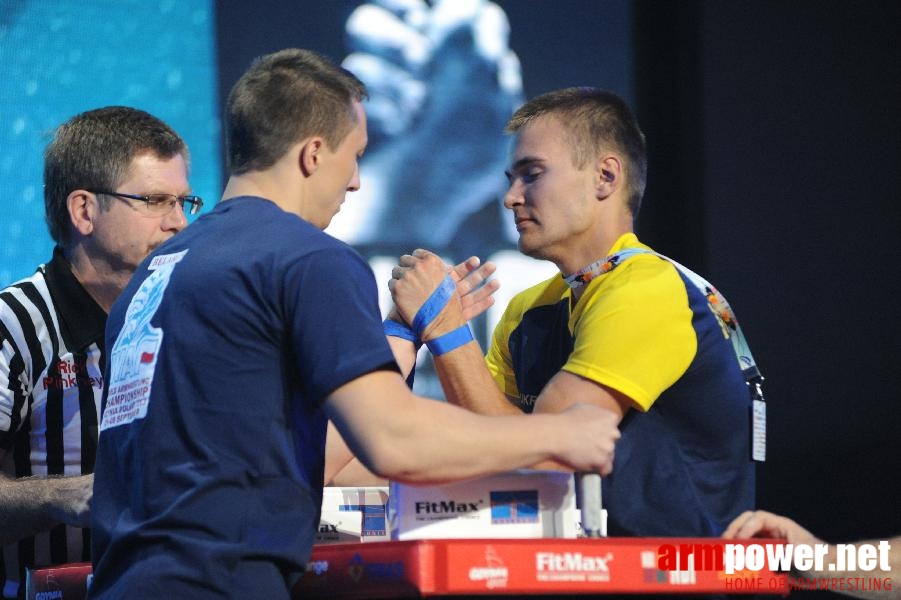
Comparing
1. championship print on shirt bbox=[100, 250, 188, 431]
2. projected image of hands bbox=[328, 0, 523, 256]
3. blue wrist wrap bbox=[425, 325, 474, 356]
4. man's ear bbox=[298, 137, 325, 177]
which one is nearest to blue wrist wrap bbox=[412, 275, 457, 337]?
blue wrist wrap bbox=[425, 325, 474, 356]

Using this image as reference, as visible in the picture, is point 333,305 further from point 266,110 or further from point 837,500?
point 837,500

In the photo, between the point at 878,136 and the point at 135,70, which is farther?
the point at 878,136

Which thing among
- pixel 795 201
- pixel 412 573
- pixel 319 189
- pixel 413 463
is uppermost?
pixel 795 201

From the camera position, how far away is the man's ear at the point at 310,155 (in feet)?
6.53

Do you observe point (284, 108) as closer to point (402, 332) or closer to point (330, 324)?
point (330, 324)

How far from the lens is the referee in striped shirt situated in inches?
103

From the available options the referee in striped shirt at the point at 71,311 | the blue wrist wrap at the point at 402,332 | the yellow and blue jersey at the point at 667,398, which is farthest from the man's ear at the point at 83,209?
the yellow and blue jersey at the point at 667,398

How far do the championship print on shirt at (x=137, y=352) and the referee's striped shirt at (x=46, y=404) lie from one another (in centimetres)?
82

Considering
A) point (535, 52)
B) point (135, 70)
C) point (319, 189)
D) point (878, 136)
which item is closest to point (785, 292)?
point (878, 136)

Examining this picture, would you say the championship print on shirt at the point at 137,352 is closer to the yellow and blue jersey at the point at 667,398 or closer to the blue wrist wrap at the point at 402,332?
the blue wrist wrap at the point at 402,332

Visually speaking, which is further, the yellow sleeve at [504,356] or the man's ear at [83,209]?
the yellow sleeve at [504,356]

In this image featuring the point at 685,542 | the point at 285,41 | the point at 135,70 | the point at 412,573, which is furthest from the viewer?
the point at 285,41

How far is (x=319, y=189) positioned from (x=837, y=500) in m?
2.96

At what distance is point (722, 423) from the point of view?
2.44 m
